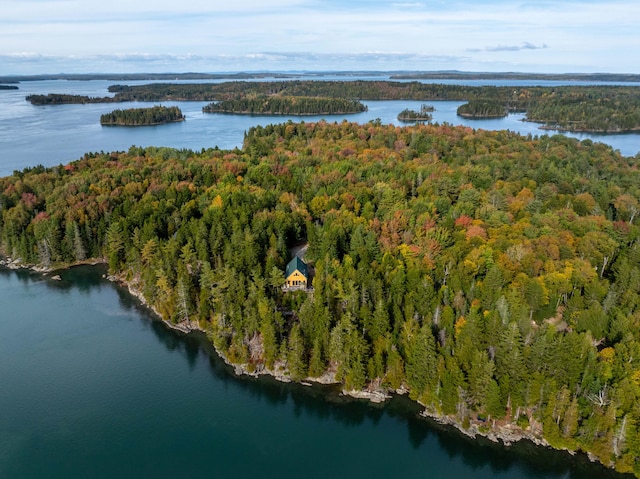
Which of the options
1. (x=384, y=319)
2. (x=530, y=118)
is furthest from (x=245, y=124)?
(x=384, y=319)

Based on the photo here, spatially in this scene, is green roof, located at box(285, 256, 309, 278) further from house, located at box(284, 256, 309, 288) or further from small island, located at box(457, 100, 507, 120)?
small island, located at box(457, 100, 507, 120)

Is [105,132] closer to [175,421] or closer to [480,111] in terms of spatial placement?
[175,421]

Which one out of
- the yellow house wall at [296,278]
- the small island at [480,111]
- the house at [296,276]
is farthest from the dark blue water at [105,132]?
the yellow house wall at [296,278]

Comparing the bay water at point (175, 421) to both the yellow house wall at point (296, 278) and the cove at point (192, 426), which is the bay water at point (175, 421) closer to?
the cove at point (192, 426)

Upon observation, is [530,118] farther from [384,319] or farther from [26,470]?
[26,470]

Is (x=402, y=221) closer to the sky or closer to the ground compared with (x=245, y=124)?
closer to the ground
